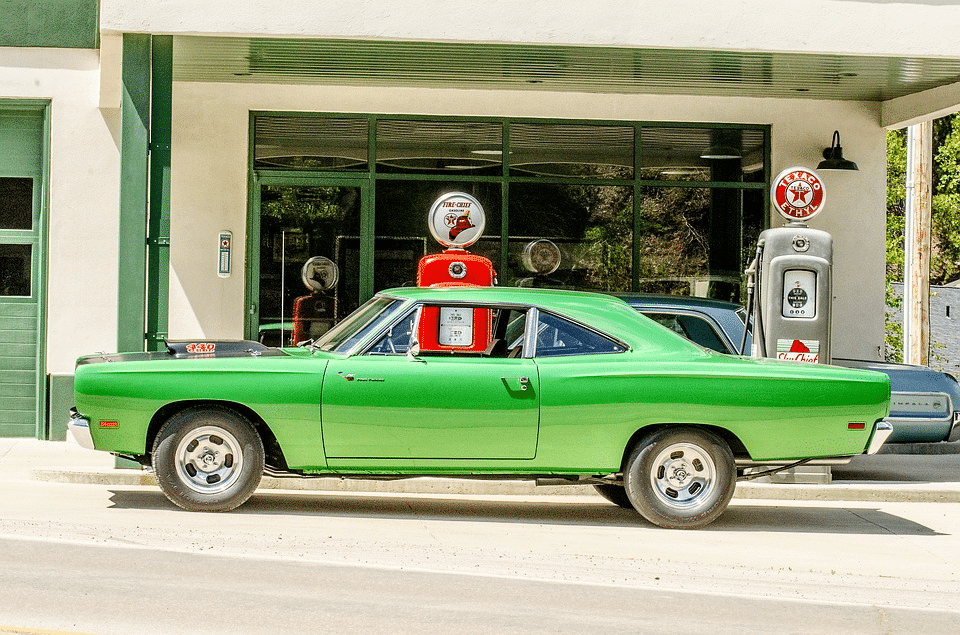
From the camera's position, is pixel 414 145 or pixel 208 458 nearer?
pixel 208 458

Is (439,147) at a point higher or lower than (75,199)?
higher

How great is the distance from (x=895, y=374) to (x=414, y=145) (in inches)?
228

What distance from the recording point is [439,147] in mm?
14672

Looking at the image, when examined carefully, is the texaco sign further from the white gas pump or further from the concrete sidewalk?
the concrete sidewalk

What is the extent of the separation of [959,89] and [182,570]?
33.0ft

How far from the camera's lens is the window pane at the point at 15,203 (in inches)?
530

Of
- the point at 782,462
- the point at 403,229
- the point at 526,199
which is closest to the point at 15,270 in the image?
the point at 403,229

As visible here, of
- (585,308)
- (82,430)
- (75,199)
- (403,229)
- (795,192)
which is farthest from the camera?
(403,229)

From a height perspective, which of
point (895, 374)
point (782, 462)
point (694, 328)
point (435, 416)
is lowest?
point (782, 462)

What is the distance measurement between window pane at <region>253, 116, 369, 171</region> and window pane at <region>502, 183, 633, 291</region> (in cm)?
179

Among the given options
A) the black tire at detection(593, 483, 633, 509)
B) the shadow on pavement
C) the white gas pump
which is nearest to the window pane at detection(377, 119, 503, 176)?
the white gas pump

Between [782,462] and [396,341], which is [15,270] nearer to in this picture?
[396,341]

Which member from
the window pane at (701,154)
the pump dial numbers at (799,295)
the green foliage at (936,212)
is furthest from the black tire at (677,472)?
the green foliage at (936,212)

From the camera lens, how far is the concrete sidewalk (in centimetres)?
1047
